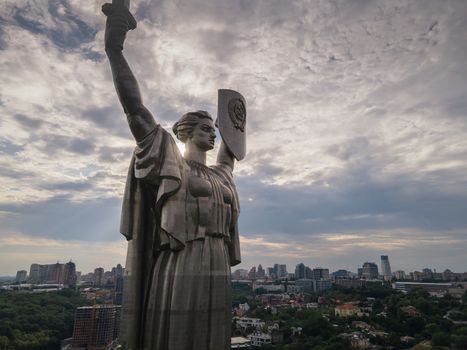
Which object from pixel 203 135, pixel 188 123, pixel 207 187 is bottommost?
pixel 207 187

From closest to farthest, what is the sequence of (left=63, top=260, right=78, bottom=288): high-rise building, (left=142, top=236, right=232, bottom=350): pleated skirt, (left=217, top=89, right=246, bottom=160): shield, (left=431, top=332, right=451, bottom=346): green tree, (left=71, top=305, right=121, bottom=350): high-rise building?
(left=142, top=236, right=232, bottom=350): pleated skirt → (left=217, top=89, right=246, bottom=160): shield → (left=431, top=332, right=451, bottom=346): green tree → (left=71, top=305, right=121, bottom=350): high-rise building → (left=63, top=260, right=78, bottom=288): high-rise building

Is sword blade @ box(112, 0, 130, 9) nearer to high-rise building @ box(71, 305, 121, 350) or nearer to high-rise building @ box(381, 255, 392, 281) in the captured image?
high-rise building @ box(71, 305, 121, 350)

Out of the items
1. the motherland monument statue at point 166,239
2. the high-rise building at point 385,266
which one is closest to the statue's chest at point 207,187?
the motherland monument statue at point 166,239

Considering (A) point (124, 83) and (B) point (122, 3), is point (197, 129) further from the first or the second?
(B) point (122, 3)

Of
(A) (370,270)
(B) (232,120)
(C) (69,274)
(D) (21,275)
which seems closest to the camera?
(B) (232,120)

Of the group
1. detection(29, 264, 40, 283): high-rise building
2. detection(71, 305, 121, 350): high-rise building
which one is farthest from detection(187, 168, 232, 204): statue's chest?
detection(29, 264, 40, 283): high-rise building

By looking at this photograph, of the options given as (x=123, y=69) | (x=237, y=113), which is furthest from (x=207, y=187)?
(x=123, y=69)

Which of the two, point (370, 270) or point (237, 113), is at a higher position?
point (370, 270)
